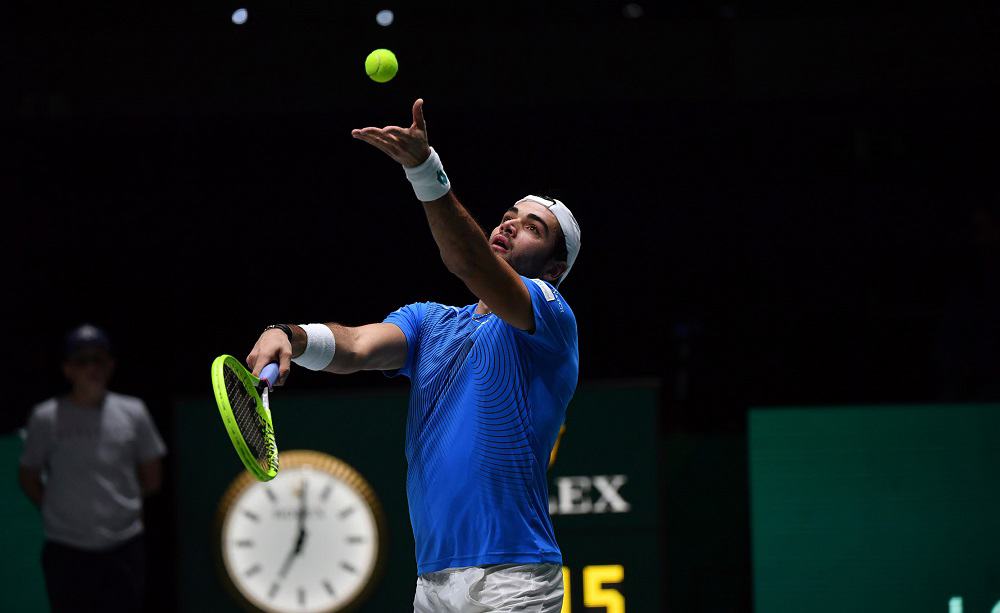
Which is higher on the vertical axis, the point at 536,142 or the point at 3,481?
the point at 536,142

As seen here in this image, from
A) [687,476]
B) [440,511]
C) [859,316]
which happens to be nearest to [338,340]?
[440,511]

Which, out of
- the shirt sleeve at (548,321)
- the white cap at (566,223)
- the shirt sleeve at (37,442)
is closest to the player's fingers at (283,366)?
the shirt sleeve at (548,321)

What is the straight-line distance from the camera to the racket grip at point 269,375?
266 centimetres

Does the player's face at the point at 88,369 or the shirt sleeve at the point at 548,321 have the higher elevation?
the player's face at the point at 88,369

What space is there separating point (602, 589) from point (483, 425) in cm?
254

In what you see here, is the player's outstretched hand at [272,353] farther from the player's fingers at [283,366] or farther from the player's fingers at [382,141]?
the player's fingers at [382,141]

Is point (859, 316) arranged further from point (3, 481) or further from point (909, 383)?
point (3, 481)

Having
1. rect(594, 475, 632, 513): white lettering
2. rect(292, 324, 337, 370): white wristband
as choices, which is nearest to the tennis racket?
rect(292, 324, 337, 370): white wristband

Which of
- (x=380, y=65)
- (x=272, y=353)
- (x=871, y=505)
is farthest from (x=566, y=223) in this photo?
(x=871, y=505)

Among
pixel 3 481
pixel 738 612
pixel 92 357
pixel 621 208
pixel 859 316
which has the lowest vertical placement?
pixel 738 612

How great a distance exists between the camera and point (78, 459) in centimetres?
582

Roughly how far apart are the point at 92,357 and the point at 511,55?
2521 mm

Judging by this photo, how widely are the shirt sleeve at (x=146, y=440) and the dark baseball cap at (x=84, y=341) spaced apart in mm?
333

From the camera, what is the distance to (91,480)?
227 inches
